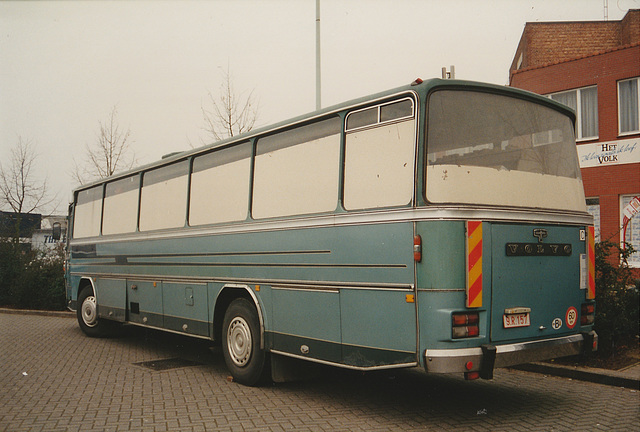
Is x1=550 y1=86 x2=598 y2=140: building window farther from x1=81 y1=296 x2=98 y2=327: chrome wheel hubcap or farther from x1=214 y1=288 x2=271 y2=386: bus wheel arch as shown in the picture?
x1=214 y1=288 x2=271 y2=386: bus wheel arch

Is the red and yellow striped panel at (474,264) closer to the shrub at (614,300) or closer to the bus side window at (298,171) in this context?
the bus side window at (298,171)

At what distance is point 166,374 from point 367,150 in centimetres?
454

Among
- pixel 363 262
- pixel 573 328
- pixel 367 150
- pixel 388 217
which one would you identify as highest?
pixel 367 150

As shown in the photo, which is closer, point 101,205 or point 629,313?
point 629,313

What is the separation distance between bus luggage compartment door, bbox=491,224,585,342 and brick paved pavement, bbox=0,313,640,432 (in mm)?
945

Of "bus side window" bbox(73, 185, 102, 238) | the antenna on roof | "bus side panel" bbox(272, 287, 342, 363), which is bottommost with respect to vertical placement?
"bus side panel" bbox(272, 287, 342, 363)

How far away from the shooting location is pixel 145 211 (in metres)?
10.7

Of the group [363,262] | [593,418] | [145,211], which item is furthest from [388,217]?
[145,211]

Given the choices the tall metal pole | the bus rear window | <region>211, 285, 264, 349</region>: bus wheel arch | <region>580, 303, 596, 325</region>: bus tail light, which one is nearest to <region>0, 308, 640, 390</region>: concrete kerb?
<region>580, 303, 596, 325</region>: bus tail light

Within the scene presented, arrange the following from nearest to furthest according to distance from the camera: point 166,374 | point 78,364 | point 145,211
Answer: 1. point 166,374
2. point 78,364
3. point 145,211

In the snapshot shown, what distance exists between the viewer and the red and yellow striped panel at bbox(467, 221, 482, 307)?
220 inches

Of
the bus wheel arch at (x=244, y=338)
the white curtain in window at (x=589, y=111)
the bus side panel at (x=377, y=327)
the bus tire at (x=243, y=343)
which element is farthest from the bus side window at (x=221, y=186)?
the white curtain in window at (x=589, y=111)

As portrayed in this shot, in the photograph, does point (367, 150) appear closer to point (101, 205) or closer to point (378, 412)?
point (378, 412)

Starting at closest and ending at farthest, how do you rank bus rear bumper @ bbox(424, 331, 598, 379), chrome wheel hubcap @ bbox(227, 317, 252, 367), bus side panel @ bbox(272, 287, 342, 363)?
bus rear bumper @ bbox(424, 331, 598, 379) < bus side panel @ bbox(272, 287, 342, 363) < chrome wheel hubcap @ bbox(227, 317, 252, 367)
